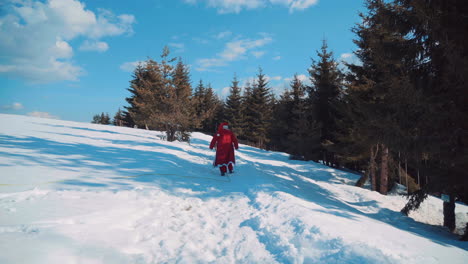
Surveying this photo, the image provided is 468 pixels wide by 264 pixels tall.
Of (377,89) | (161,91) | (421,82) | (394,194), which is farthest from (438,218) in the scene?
(161,91)

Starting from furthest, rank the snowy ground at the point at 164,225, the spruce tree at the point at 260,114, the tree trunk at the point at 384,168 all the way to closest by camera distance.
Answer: the spruce tree at the point at 260,114, the tree trunk at the point at 384,168, the snowy ground at the point at 164,225

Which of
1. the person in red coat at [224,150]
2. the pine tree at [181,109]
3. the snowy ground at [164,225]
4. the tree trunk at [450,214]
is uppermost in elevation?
the pine tree at [181,109]

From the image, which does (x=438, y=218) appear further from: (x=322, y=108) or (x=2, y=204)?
(x=2, y=204)

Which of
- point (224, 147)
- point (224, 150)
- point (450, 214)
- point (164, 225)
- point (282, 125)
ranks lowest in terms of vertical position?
point (450, 214)

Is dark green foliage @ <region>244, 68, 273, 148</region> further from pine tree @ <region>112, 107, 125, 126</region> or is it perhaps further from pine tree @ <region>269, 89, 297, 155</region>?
pine tree @ <region>112, 107, 125, 126</region>

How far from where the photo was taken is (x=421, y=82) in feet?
19.9

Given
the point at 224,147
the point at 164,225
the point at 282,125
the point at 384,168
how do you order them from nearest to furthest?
the point at 164,225, the point at 224,147, the point at 384,168, the point at 282,125

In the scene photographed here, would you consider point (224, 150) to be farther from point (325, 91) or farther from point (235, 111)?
point (235, 111)

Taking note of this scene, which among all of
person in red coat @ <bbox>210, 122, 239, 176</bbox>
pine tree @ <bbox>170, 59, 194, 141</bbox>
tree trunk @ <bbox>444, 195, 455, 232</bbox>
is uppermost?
pine tree @ <bbox>170, 59, 194, 141</bbox>

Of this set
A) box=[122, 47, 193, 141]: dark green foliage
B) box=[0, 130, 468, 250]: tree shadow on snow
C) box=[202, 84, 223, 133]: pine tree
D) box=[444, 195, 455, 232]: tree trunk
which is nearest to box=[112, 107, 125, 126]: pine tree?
box=[202, 84, 223, 133]: pine tree

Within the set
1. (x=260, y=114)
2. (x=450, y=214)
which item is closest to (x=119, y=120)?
(x=260, y=114)

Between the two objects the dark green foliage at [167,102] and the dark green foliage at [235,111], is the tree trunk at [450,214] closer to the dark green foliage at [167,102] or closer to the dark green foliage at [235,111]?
the dark green foliage at [167,102]

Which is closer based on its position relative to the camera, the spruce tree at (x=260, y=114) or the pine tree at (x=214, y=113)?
the spruce tree at (x=260, y=114)

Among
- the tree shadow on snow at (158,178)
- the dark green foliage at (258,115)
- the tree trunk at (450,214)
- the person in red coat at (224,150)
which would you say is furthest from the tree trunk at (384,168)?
the dark green foliage at (258,115)
